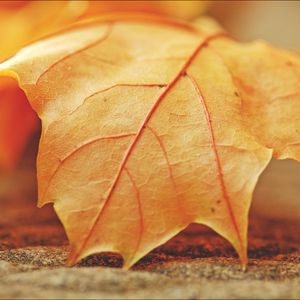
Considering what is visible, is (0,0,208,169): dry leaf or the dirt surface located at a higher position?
(0,0,208,169): dry leaf

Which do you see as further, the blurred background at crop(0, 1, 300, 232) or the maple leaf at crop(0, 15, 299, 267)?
the blurred background at crop(0, 1, 300, 232)

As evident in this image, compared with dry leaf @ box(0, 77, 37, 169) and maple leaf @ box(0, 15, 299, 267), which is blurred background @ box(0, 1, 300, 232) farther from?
maple leaf @ box(0, 15, 299, 267)

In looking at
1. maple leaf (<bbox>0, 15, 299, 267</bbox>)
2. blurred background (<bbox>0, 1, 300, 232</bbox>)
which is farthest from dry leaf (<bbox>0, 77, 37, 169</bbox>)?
maple leaf (<bbox>0, 15, 299, 267</bbox>)

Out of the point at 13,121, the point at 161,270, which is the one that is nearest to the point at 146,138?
the point at 161,270

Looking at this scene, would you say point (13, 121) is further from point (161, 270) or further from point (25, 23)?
point (161, 270)

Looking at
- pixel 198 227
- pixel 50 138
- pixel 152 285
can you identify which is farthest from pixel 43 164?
pixel 198 227
